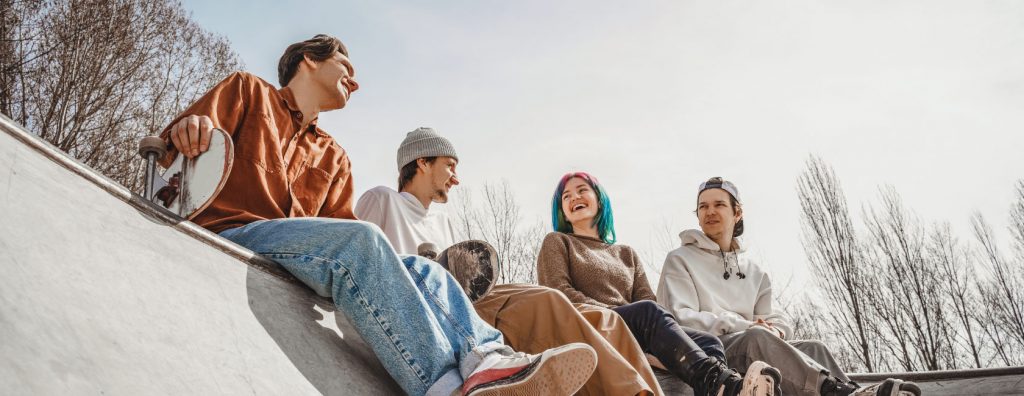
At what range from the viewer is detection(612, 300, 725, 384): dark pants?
295 cm

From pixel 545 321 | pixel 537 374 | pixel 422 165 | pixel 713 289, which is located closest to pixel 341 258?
pixel 537 374

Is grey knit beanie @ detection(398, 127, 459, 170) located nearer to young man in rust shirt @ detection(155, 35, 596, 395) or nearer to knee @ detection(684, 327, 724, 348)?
young man in rust shirt @ detection(155, 35, 596, 395)

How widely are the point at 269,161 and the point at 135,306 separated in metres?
1.21

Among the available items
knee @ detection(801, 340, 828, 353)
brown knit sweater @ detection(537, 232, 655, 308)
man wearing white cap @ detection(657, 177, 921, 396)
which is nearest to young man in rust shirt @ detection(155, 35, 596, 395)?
brown knit sweater @ detection(537, 232, 655, 308)

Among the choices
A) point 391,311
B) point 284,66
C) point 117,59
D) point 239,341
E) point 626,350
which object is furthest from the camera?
point 117,59

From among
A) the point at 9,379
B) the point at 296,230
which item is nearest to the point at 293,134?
the point at 296,230

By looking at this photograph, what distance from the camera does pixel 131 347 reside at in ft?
4.53

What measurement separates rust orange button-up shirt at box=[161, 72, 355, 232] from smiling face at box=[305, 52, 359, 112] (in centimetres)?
12

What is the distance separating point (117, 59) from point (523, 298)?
9.57 metres

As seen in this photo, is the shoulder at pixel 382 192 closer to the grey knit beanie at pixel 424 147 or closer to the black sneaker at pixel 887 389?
the grey knit beanie at pixel 424 147

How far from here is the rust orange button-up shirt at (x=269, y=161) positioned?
2.51 metres

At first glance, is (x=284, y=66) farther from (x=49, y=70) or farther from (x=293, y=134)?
(x=49, y=70)

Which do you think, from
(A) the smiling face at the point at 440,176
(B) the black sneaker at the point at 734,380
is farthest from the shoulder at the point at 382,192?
(B) the black sneaker at the point at 734,380

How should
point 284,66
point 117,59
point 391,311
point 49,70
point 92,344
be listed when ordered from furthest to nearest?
point 117,59
point 49,70
point 284,66
point 391,311
point 92,344
